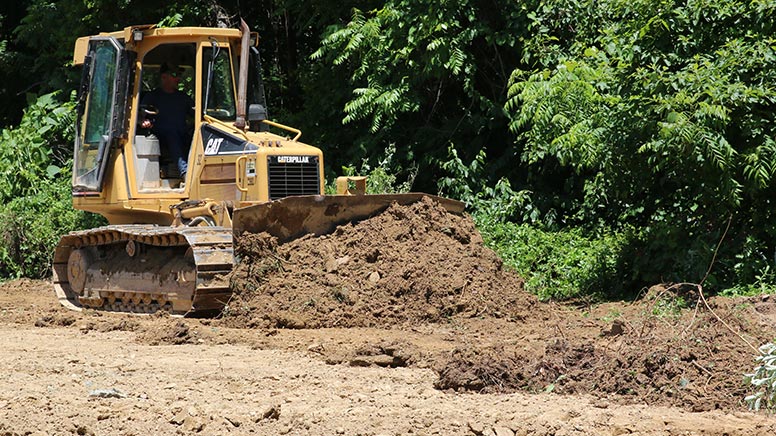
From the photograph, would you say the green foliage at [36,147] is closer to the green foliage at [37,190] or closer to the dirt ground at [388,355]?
the green foliage at [37,190]

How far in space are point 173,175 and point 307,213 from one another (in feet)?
6.84

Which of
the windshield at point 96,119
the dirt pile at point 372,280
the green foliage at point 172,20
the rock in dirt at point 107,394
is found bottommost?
the rock in dirt at point 107,394

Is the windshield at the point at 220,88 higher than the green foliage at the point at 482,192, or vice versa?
the windshield at the point at 220,88

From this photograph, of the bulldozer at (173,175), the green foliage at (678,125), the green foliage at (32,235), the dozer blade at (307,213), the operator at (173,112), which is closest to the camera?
the dozer blade at (307,213)

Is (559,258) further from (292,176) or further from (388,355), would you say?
(388,355)

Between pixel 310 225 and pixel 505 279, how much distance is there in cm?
204

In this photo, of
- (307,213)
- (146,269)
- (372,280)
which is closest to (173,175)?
(146,269)

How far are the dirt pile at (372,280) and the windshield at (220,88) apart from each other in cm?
194

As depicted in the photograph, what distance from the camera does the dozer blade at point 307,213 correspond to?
36.0ft

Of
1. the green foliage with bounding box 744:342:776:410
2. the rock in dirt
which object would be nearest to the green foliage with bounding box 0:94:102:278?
the rock in dirt

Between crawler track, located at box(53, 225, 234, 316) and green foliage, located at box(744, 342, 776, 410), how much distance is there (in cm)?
553

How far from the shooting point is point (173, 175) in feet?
41.3

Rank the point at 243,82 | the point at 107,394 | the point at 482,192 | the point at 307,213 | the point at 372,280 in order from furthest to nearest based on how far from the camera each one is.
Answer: the point at 482,192 < the point at 243,82 < the point at 307,213 < the point at 372,280 < the point at 107,394

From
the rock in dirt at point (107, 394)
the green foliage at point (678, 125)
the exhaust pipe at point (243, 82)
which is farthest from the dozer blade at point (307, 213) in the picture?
the rock in dirt at point (107, 394)
